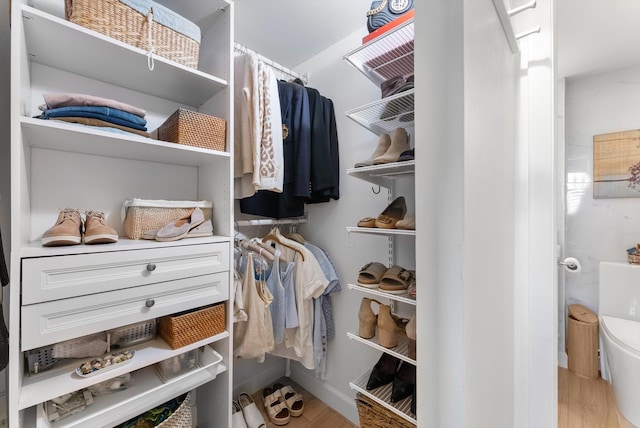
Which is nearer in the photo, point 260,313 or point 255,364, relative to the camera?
point 260,313

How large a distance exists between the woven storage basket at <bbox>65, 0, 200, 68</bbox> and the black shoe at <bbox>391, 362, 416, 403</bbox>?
1.51m

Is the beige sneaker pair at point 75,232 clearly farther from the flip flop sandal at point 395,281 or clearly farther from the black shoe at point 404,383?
the black shoe at point 404,383

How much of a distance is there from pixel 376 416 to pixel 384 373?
0.52ft

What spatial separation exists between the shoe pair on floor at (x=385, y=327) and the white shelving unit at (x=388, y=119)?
26mm

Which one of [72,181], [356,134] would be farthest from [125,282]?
[356,134]

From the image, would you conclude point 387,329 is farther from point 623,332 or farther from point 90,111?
point 623,332

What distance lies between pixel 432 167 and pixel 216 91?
1060 mm

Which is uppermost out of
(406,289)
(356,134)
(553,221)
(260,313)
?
(356,134)

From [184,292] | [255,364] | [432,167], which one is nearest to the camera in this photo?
[432,167]

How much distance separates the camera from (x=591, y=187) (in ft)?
5.88

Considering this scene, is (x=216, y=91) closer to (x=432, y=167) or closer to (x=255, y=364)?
(x=432, y=167)

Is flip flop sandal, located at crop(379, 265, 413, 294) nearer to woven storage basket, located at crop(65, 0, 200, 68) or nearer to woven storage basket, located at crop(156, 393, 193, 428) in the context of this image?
woven storage basket, located at crop(156, 393, 193, 428)

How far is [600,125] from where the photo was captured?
5.78 ft

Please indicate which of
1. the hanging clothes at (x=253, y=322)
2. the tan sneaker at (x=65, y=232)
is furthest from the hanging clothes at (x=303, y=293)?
the tan sneaker at (x=65, y=232)
